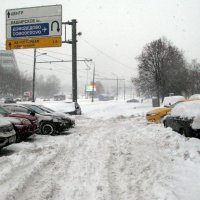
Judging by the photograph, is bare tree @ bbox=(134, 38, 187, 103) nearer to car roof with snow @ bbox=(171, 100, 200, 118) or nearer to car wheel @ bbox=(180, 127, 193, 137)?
car roof with snow @ bbox=(171, 100, 200, 118)

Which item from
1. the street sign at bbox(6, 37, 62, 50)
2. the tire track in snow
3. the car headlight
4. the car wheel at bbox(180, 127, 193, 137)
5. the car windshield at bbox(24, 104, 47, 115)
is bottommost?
the tire track in snow

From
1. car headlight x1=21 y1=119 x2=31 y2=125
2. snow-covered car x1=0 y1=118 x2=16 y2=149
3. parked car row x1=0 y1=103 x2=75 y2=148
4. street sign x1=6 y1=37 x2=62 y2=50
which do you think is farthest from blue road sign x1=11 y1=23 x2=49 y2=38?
snow-covered car x1=0 y1=118 x2=16 y2=149

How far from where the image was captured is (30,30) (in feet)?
80.6

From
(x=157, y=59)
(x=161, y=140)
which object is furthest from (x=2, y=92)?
(x=161, y=140)

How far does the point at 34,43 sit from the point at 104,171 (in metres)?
19.7

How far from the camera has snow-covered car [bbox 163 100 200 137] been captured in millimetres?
9445

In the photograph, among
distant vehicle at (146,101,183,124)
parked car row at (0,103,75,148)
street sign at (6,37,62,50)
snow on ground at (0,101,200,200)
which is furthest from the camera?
street sign at (6,37,62,50)

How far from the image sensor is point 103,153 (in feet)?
27.9

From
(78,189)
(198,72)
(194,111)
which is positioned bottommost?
(78,189)

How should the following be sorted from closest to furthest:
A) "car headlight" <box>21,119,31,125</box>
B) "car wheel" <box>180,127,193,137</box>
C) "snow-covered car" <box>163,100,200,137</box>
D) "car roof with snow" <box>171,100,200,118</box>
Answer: "snow-covered car" <box>163,100,200,137</box> → "car wheel" <box>180,127,193,137</box> → "car roof with snow" <box>171,100,200,118</box> → "car headlight" <box>21,119,31,125</box>

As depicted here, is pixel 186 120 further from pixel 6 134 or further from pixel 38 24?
pixel 38 24

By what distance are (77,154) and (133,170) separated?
2.24m

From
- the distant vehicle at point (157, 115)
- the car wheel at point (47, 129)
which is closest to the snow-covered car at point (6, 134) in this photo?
the car wheel at point (47, 129)

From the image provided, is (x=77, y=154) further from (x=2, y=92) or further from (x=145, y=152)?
(x=2, y=92)
